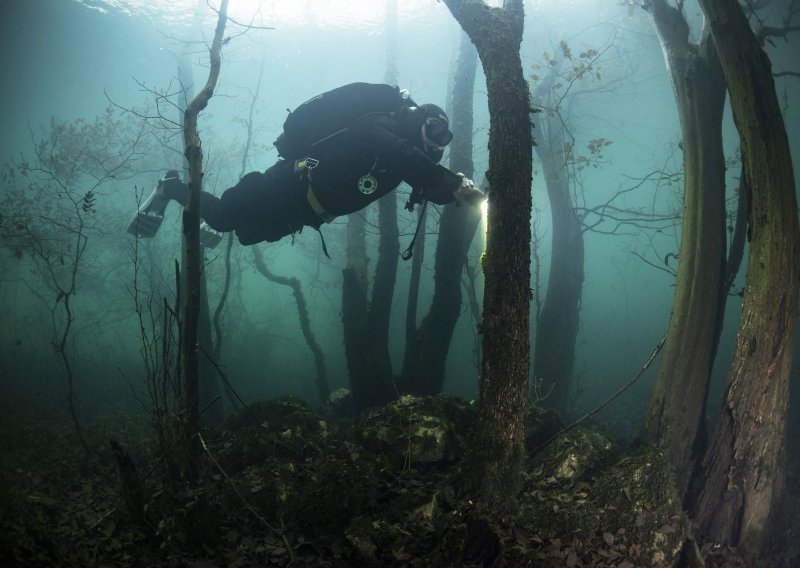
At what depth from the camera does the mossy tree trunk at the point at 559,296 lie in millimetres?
8906

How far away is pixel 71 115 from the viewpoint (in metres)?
31.8

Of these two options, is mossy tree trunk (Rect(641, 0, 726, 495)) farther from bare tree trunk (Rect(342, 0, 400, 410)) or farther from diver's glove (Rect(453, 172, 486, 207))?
bare tree trunk (Rect(342, 0, 400, 410))

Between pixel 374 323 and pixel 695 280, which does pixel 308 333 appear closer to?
pixel 374 323

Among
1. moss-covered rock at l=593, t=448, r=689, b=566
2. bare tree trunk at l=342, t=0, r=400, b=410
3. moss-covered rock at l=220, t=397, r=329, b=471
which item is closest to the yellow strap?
moss-covered rock at l=220, t=397, r=329, b=471

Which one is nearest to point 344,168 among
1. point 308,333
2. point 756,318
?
point 756,318

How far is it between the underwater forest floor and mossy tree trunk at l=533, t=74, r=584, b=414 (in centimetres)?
423

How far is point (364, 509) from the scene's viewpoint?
11.7 feet

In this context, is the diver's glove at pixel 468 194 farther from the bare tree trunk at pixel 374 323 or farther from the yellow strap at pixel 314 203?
the bare tree trunk at pixel 374 323

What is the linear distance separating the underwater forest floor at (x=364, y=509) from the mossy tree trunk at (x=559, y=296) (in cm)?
423

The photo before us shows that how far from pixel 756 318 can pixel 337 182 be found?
13.3ft

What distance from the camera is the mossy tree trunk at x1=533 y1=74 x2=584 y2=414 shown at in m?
8.91

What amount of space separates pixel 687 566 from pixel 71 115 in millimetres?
42468

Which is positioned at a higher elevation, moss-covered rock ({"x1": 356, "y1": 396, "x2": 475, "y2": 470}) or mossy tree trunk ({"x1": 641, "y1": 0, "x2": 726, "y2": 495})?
mossy tree trunk ({"x1": 641, "y1": 0, "x2": 726, "y2": 495})

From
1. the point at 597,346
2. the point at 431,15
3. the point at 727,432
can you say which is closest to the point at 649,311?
the point at 597,346
